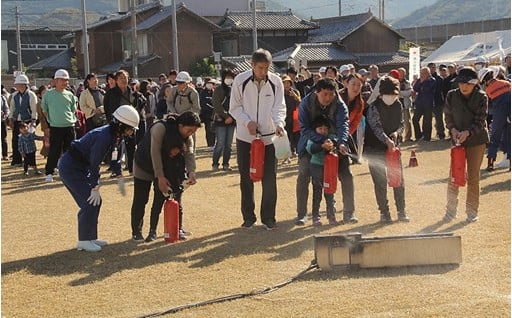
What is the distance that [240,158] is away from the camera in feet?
26.6

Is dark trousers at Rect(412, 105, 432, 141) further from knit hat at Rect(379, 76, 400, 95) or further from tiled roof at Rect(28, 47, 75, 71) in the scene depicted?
tiled roof at Rect(28, 47, 75, 71)

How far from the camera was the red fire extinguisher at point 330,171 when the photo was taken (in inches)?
305

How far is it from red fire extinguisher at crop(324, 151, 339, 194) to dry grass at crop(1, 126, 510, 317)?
1.77ft

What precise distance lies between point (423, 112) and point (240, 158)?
35.3 ft

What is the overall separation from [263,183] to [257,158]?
423mm

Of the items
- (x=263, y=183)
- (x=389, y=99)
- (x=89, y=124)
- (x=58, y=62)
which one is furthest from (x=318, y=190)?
(x=58, y=62)

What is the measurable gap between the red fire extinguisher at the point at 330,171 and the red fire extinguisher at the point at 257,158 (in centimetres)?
69

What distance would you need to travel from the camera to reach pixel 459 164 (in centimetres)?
818

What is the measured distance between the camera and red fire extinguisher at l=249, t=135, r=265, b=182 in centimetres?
780

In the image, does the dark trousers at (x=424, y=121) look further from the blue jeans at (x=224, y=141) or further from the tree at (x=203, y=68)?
the tree at (x=203, y=68)

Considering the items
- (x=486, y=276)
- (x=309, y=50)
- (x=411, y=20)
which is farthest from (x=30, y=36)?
(x=411, y=20)

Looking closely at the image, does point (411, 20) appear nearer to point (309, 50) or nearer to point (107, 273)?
point (309, 50)

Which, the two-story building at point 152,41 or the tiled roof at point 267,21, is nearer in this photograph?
the two-story building at point 152,41

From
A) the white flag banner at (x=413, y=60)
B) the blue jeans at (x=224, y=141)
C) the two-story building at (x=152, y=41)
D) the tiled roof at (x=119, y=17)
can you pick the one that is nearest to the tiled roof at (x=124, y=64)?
the two-story building at (x=152, y=41)
